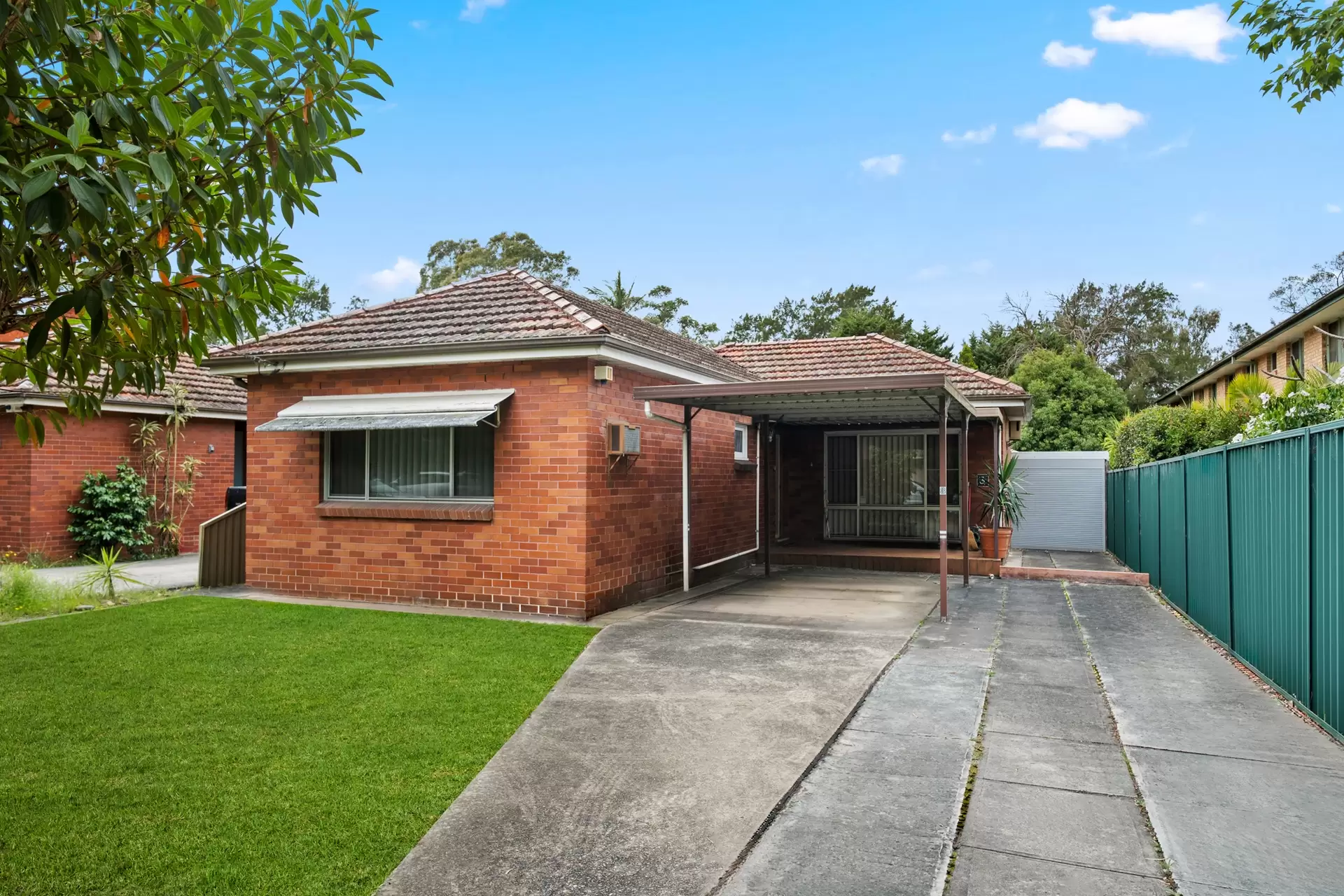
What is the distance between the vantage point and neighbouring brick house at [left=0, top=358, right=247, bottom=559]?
47.3 feet

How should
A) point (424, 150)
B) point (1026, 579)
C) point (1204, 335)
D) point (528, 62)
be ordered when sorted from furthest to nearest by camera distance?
point (1204, 335)
point (424, 150)
point (528, 62)
point (1026, 579)

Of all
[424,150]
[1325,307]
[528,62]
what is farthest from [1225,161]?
[424,150]

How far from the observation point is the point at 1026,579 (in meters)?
13.4

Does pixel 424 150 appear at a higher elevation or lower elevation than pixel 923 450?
higher

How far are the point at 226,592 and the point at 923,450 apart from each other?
39.2ft

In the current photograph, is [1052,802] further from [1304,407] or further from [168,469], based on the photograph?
[168,469]

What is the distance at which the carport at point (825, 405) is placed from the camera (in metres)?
9.55

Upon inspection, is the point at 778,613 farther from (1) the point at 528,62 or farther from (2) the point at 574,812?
(1) the point at 528,62

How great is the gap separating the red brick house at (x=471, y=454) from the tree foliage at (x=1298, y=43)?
4608 millimetres

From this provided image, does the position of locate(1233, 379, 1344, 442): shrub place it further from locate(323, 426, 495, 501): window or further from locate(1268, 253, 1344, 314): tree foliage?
locate(1268, 253, 1344, 314): tree foliage

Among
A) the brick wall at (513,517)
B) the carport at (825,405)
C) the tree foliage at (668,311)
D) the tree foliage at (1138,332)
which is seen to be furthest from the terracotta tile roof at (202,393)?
the tree foliage at (1138,332)

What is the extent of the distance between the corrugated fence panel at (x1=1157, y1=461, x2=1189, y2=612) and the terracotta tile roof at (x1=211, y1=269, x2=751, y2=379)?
634 centimetres

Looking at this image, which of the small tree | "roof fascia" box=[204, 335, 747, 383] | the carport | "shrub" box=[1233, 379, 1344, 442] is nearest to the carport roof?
the carport

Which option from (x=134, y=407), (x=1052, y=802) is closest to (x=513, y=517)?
(x=1052, y=802)
